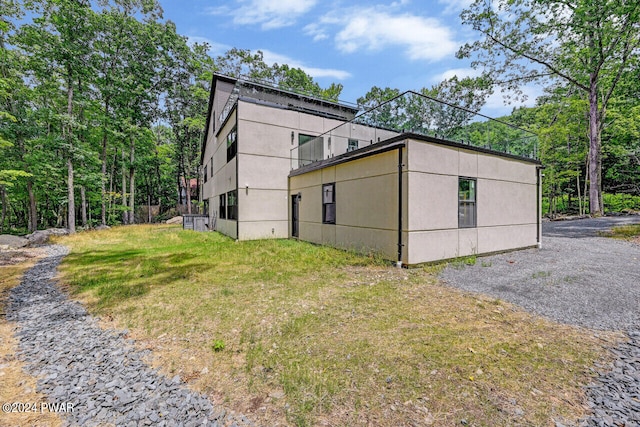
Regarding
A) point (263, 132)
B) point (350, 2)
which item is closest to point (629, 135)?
point (350, 2)

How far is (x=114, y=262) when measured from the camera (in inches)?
315

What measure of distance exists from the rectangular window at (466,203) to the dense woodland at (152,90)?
11137 millimetres

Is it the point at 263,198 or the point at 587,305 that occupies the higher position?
the point at 263,198

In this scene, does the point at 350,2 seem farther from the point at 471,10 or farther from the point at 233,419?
the point at 471,10

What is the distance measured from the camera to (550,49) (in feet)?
56.7

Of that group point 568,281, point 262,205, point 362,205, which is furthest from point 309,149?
point 568,281

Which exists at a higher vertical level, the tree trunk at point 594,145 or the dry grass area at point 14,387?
the tree trunk at point 594,145

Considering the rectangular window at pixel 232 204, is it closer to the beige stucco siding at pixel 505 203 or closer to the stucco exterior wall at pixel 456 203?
the stucco exterior wall at pixel 456 203

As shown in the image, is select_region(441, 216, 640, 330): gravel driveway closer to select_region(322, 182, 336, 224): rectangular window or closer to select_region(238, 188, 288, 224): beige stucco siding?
select_region(322, 182, 336, 224): rectangular window

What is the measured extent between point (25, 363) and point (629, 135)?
31.7 metres

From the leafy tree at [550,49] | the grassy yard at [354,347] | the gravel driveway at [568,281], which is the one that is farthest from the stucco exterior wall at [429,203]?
the leafy tree at [550,49]

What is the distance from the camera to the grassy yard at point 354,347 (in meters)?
2.17

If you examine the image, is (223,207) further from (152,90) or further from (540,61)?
(540,61)

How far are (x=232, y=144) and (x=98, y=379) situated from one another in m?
11.4
